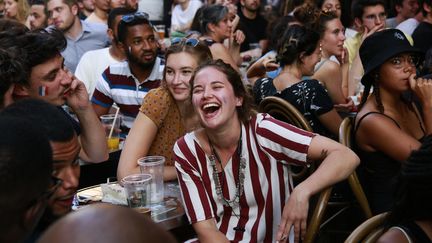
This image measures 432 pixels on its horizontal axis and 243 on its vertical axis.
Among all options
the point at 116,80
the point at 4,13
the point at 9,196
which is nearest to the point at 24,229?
the point at 9,196

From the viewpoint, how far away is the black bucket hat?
3.22 metres

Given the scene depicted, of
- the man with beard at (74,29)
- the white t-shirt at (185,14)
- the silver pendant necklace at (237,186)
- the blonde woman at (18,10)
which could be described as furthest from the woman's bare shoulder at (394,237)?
Answer: the white t-shirt at (185,14)

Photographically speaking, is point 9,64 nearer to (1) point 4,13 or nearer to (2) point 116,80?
(2) point 116,80

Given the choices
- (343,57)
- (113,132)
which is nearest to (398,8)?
(343,57)

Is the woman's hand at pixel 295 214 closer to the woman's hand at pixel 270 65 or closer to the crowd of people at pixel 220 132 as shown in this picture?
the crowd of people at pixel 220 132

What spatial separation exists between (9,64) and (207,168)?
1052 millimetres

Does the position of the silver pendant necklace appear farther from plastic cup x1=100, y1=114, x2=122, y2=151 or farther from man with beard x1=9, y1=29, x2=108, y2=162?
plastic cup x1=100, y1=114, x2=122, y2=151

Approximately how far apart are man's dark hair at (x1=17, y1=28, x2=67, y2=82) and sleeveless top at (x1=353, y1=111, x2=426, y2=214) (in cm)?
166

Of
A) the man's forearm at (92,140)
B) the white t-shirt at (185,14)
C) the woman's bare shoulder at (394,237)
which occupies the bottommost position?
the white t-shirt at (185,14)

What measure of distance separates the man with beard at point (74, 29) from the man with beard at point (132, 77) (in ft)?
5.48

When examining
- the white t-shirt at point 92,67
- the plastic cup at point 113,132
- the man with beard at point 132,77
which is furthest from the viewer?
the white t-shirt at point 92,67

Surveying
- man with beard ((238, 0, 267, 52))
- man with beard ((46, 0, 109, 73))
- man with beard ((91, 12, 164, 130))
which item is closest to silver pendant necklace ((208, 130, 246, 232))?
man with beard ((91, 12, 164, 130))

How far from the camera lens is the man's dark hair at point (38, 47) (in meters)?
3.24

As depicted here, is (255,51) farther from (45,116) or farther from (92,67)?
(45,116)
